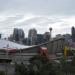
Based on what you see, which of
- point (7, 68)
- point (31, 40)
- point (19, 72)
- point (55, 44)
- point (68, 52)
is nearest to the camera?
point (19, 72)

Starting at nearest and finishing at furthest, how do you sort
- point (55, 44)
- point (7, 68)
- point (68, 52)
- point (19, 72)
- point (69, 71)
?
point (19, 72), point (7, 68), point (69, 71), point (68, 52), point (55, 44)

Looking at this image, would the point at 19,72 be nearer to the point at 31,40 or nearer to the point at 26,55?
the point at 26,55

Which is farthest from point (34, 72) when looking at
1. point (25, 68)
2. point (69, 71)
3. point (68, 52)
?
point (68, 52)

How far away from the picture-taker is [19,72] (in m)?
24.9

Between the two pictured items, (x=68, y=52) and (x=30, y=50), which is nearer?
(x=68, y=52)

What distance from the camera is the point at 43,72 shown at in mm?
25547

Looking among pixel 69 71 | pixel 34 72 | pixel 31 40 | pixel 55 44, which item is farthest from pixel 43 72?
pixel 31 40

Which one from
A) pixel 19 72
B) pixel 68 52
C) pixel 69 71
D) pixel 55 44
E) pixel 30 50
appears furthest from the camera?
pixel 55 44

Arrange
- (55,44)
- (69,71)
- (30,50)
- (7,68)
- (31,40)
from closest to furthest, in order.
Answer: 1. (7,68)
2. (69,71)
3. (30,50)
4. (55,44)
5. (31,40)

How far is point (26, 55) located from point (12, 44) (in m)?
15.6

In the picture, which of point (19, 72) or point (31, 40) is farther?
point (31, 40)

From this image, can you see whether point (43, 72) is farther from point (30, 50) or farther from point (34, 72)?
point (30, 50)

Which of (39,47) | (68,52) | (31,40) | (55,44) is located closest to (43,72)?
(68,52)

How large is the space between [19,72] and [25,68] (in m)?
0.69
